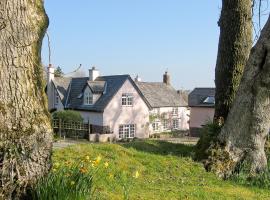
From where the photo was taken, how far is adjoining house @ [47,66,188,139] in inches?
1686

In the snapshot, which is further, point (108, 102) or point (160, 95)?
point (160, 95)

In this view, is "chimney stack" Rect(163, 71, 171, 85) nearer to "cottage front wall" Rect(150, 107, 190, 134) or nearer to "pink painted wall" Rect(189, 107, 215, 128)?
"cottage front wall" Rect(150, 107, 190, 134)

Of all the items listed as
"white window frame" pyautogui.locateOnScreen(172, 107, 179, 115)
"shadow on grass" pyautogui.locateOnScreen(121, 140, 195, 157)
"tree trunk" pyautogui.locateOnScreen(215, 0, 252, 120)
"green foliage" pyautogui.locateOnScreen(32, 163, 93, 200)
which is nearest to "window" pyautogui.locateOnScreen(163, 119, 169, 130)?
"white window frame" pyautogui.locateOnScreen(172, 107, 179, 115)

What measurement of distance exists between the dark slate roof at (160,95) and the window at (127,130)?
472cm

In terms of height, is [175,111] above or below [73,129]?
above

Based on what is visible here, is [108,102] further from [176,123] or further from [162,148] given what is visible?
[162,148]

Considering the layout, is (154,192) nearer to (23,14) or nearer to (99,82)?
(23,14)

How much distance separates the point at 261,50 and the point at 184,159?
3087mm

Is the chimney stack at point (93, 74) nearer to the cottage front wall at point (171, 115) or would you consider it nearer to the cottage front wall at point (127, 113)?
the cottage front wall at point (127, 113)

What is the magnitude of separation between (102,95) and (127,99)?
9.08ft

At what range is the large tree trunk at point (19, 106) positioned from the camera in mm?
4734

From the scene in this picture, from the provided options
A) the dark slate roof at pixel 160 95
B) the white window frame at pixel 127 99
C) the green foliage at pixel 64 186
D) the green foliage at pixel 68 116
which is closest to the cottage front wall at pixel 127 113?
the white window frame at pixel 127 99

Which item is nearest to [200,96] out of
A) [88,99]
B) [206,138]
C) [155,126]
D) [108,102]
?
[155,126]

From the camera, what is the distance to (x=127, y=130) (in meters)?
45.3
